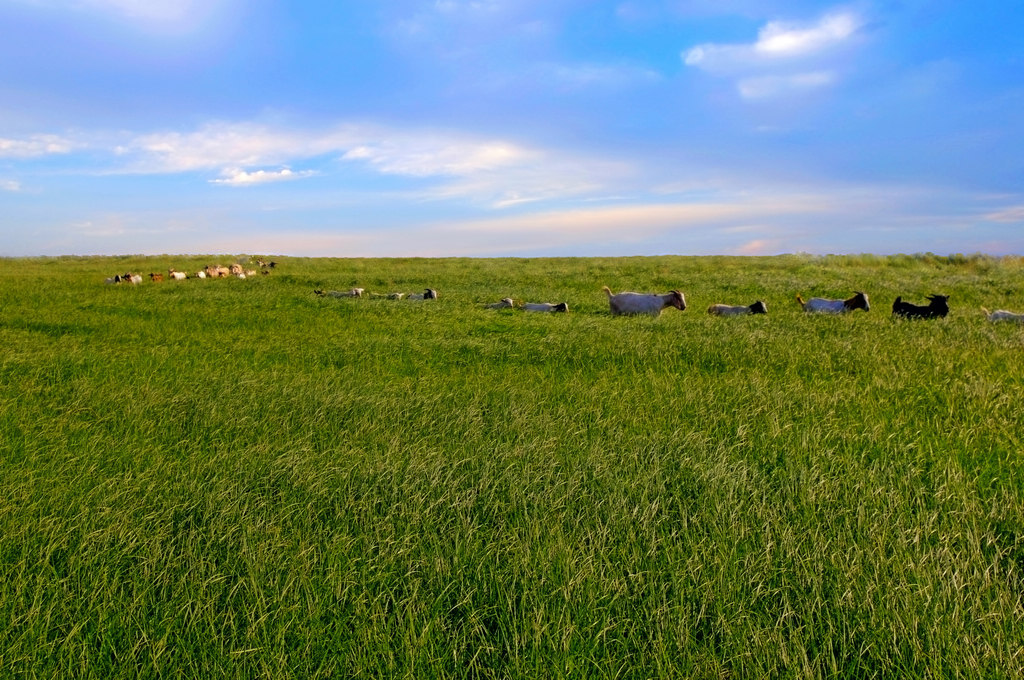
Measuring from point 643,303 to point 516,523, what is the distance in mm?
12082

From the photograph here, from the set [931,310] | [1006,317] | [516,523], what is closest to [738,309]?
[931,310]

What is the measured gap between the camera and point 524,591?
288cm

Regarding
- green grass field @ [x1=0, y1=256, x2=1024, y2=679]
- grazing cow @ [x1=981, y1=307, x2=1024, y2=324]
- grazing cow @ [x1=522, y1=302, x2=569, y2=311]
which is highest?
grazing cow @ [x1=522, y1=302, x2=569, y2=311]

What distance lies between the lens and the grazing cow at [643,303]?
48.9 ft

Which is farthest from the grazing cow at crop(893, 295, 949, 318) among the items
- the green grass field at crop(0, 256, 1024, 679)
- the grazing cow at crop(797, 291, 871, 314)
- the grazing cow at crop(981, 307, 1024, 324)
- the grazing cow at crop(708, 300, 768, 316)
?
the green grass field at crop(0, 256, 1024, 679)

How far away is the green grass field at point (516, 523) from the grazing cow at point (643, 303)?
6.90 metres

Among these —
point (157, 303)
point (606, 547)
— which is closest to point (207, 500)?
point (606, 547)

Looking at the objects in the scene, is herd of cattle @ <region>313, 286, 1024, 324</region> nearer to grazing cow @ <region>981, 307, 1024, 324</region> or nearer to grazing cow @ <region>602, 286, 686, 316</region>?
grazing cow @ <region>602, 286, 686, 316</region>

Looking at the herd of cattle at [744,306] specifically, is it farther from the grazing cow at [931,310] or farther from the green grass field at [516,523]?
the green grass field at [516,523]

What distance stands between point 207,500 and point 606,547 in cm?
264

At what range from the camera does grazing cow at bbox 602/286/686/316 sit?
48.9ft

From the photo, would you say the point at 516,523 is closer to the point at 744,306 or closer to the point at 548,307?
the point at 548,307

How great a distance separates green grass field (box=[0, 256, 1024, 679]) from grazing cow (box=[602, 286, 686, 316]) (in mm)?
6900

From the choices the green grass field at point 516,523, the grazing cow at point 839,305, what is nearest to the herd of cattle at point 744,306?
the grazing cow at point 839,305
